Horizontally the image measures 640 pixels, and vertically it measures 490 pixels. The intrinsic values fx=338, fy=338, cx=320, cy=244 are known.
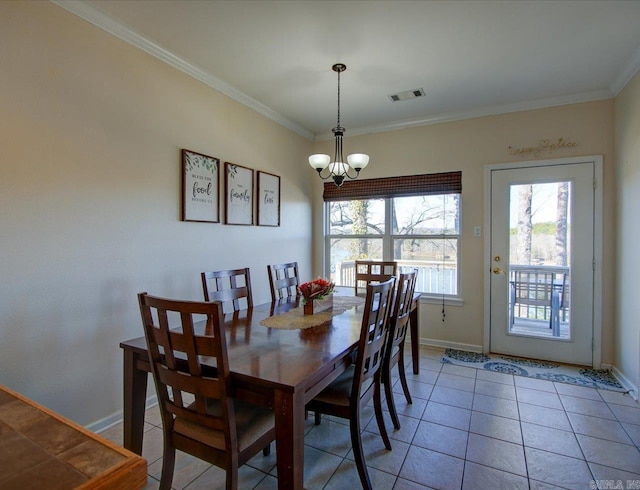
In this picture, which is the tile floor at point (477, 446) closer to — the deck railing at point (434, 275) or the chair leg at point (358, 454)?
the chair leg at point (358, 454)

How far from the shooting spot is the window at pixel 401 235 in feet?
12.9

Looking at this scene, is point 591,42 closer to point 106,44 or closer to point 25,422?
point 106,44

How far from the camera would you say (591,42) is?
8.02 feet

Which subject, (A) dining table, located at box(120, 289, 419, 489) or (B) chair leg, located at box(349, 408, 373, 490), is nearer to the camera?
(A) dining table, located at box(120, 289, 419, 489)

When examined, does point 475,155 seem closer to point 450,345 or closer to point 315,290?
point 450,345

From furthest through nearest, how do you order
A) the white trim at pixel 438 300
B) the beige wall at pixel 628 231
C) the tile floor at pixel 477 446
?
the white trim at pixel 438 300 → the beige wall at pixel 628 231 → the tile floor at pixel 477 446

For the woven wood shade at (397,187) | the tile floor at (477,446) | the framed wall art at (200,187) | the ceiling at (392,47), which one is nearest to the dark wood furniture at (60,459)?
the tile floor at (477,446)

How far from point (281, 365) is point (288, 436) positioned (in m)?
0.27

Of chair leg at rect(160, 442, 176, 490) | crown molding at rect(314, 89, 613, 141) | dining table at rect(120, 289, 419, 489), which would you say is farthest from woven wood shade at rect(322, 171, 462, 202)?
chair leg at rect(160, 442, 176, 490)

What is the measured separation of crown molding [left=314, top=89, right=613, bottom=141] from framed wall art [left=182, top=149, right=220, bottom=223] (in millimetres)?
2022

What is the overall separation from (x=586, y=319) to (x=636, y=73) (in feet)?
7.18

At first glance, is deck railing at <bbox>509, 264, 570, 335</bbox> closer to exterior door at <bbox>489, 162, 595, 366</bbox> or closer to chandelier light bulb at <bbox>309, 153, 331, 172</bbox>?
exterior door at <bbox>489, 162, 595, 366</bbox>

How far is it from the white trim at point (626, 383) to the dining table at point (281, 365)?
234cm

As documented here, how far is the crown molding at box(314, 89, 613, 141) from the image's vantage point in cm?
324
